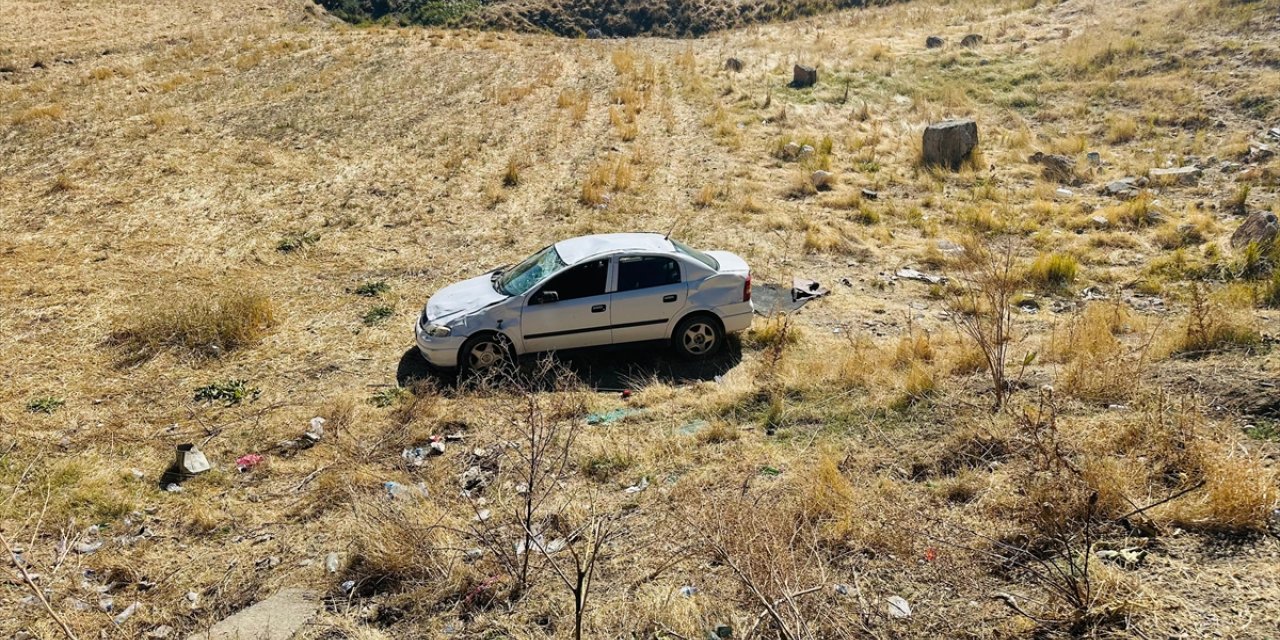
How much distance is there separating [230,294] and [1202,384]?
11.3m

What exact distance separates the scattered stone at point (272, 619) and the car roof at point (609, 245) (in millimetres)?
4719

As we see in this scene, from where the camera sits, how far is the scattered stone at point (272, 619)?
16.5ft

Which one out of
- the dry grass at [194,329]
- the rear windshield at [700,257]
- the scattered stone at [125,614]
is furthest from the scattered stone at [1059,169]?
the scattered stone at [125,614]

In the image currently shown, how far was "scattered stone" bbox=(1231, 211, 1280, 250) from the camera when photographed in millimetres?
10766

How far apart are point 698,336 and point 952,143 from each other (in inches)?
419

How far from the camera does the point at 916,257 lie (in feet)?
41.2

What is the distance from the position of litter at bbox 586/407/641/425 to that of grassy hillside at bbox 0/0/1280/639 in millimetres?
52

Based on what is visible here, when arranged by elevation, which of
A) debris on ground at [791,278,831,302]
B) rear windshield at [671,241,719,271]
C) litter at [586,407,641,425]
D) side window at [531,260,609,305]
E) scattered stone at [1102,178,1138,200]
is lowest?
litter at [586,407,641,425]

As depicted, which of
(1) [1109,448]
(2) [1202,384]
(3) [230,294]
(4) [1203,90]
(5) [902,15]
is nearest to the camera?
(1) [1109,448]

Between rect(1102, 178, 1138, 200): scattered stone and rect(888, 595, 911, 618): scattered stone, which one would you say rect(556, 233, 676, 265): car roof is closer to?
rect(888, 595, 911, 618): scattered stone

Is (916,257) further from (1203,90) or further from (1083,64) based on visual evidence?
(1083,64)

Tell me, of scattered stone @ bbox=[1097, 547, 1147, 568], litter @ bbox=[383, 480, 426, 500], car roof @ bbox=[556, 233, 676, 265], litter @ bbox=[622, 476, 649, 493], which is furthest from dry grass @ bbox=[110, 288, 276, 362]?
scattered stone @ bbox=[1097, 547, 1147, 568]

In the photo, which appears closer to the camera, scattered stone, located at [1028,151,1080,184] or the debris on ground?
the debris on ground

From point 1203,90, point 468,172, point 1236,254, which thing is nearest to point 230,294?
point 468,172
